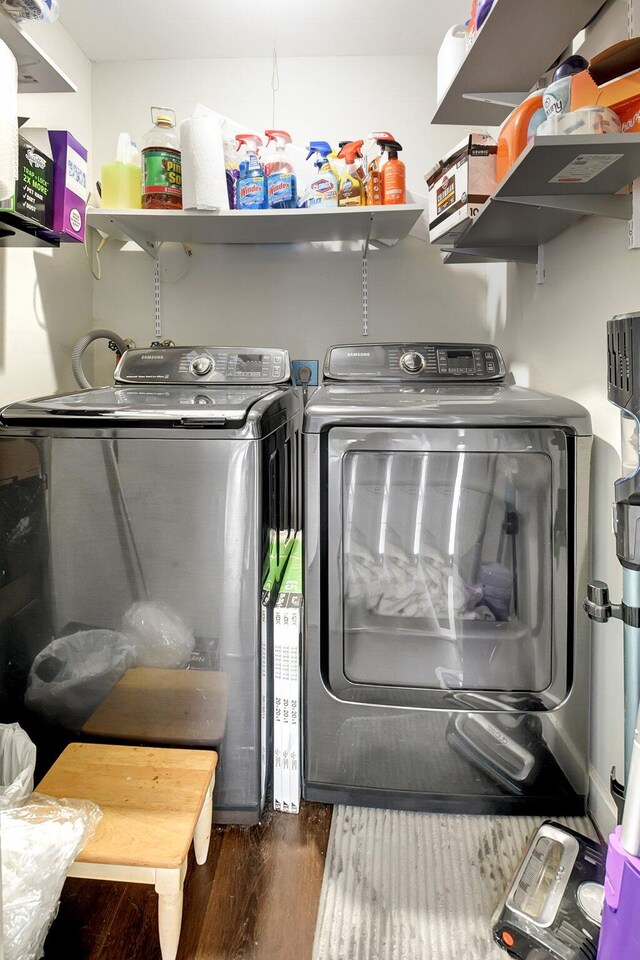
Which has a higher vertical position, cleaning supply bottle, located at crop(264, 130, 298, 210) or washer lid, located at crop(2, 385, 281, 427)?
cleaning supply bottle, located at crop(264, 130, 298, 210)

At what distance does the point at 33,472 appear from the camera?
1.53m

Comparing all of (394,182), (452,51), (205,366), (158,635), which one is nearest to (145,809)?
(158,635)

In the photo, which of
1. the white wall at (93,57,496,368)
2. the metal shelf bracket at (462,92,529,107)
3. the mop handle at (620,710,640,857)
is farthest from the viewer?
the white wall at (93,57,496,368)

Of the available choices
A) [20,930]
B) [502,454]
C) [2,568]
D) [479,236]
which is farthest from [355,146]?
[20,930]

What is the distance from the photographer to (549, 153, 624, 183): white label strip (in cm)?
115

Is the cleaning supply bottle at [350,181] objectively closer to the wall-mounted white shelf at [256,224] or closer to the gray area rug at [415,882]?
the wall-mounted white shelf at [256,224]

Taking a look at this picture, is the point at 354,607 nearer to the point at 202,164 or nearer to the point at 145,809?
the point at 145,809

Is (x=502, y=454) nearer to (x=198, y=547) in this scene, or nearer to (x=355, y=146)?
(x=198, y=547)

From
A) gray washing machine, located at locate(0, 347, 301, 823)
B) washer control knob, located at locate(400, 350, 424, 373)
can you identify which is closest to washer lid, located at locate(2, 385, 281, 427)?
gray washing machine, located at locate(0, 347, 301, 823)

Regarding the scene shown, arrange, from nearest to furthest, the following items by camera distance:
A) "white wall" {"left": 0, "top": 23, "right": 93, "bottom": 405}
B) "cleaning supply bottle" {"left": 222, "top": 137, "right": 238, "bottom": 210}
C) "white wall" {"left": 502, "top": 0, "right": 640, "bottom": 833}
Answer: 1. "white wall" {"left": 502, "top": 0, "right": 640, "bottom": 833}
2. "white wall" {"left": 0, "top": 23, "right": 93, "bottom": 405}
3. "cleaning supply bottle" {"left": 222, "top": 137, "right": 238, "bottom": 210}

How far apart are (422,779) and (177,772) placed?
66 centimetres

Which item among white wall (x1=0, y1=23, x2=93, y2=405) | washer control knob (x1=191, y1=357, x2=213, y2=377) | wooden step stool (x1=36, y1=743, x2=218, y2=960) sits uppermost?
white wall (x1=0, y1=23, x2=93, y2=405)

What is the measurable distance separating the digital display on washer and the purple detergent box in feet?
4.38

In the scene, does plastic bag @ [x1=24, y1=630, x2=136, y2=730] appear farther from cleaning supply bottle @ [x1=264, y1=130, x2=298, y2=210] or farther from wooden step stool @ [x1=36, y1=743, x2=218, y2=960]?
cleaning supply bottle @ [x1=264, y1=130, x2=298, y2=210]
